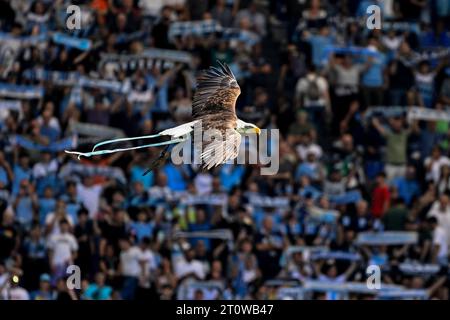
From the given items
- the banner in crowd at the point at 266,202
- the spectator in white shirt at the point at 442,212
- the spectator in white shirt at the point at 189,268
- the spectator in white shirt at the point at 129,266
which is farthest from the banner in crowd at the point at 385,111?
the spectator in white shirt at the point at 129,266

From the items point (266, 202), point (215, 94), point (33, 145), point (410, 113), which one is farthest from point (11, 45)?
point (215, 94)

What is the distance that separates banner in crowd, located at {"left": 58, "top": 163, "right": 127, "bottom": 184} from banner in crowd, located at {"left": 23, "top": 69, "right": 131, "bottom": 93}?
150 centimetres

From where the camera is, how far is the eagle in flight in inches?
1069

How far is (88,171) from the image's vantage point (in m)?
34.2

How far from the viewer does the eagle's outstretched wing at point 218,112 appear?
27094 mm

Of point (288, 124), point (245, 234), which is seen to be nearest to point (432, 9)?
point (288, 124)

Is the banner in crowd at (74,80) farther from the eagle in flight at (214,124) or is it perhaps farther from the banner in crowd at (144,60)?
the eagle in flight at (214,124)

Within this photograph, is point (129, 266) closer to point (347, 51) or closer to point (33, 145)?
point (33, 145)

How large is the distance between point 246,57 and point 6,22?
3.90 metres

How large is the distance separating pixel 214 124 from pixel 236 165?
6653 millimetres

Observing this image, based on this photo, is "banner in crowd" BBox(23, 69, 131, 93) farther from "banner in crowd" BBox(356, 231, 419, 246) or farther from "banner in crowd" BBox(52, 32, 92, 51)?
"banner in crowd" BBox(356, 231, 419, 246)

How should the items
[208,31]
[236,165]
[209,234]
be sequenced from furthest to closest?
[208,31], [236,165], [209,234]

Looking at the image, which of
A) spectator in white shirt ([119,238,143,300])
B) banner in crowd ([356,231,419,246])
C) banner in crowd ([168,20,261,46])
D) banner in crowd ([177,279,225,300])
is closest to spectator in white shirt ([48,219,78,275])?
spectator in white shirt ([119,238,143,300])

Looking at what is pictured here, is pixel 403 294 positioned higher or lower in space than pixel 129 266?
lower
